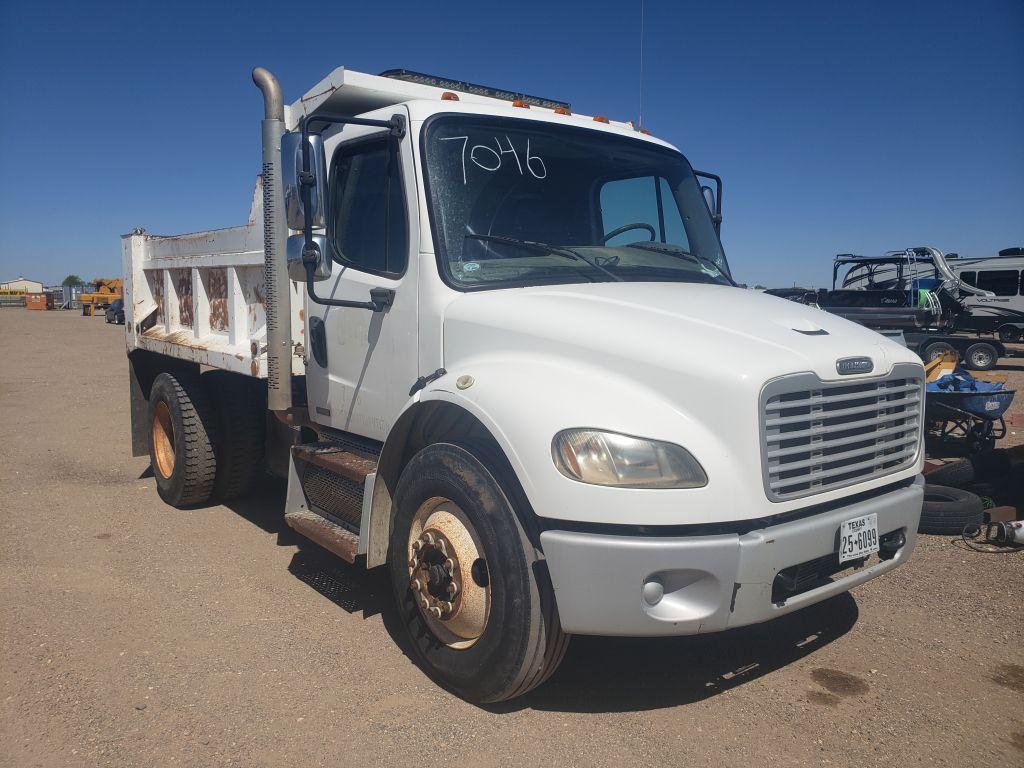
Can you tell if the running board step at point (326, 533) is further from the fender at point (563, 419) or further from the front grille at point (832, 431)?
the front grille at point (832, 431)

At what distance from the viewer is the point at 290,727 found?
131 inches

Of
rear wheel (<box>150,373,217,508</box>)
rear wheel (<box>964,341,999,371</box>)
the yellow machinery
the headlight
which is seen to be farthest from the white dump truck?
the yellow machinery

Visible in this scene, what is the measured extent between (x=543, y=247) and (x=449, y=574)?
1.61m

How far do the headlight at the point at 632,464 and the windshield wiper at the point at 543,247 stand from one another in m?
1.21

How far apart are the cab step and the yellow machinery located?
51.0 meters

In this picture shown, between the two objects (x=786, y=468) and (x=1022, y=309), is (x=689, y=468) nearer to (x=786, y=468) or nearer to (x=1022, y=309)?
(x=786, y=468)

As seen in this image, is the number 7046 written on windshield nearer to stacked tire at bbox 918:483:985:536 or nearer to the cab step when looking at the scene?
the cab step

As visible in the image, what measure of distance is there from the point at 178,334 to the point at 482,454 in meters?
4.37

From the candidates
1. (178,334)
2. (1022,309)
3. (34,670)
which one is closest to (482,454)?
(34,670)

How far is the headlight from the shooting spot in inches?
113

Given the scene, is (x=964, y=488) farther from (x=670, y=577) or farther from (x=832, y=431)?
(x=670, y=577)

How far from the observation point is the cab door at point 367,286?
154 inches

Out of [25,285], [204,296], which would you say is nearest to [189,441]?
[204,296]

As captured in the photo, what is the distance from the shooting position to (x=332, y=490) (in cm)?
446
